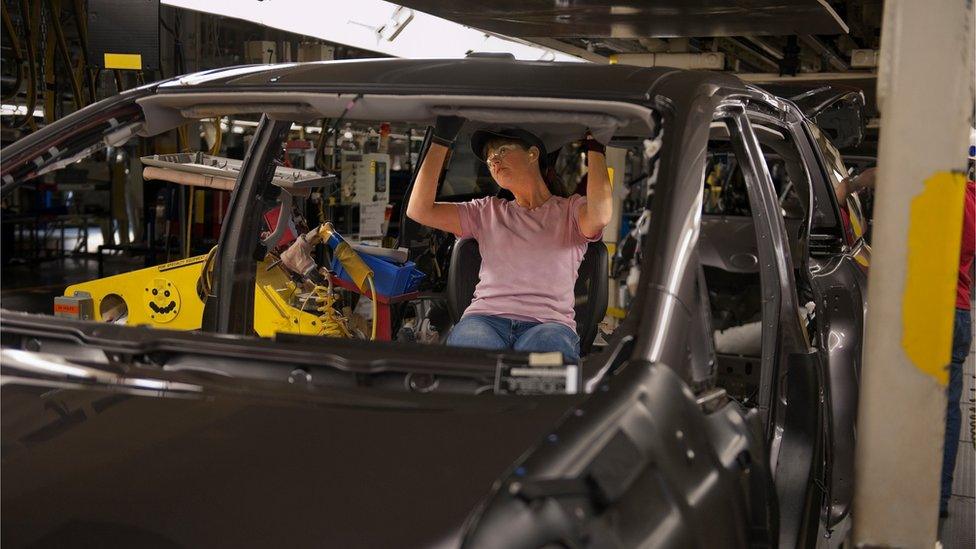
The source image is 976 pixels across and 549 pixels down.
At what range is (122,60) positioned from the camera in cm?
555

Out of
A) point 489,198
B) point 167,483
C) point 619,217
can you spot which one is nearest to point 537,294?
point 489,198

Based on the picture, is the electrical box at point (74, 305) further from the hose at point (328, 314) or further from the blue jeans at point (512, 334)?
the blue jeans at point (512, 334)

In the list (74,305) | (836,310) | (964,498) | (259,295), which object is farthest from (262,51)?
(964,498)

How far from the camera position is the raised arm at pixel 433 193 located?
10.6 feet

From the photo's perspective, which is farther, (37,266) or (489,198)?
(37,266)

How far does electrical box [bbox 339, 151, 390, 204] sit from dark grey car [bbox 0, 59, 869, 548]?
590 centimetres

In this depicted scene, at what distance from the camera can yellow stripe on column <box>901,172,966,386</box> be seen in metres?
1.77

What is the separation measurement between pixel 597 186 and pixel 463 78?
75 centimetres

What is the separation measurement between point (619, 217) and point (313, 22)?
4651mm

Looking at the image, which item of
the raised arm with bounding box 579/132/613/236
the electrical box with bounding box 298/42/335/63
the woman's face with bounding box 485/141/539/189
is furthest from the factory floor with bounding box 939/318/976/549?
the electrical box with bounding box 298/42/335/63

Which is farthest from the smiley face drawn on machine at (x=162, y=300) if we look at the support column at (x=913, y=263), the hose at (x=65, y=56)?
the support column at (x=913, y=263)

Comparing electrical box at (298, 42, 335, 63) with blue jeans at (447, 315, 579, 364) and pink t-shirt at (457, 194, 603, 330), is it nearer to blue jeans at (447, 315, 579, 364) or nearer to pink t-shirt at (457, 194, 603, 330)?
pink t-shirt at (457, 194, 603, 330)

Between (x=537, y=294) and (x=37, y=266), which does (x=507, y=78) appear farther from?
(x=37, y=266)

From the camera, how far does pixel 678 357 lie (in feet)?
6.64
